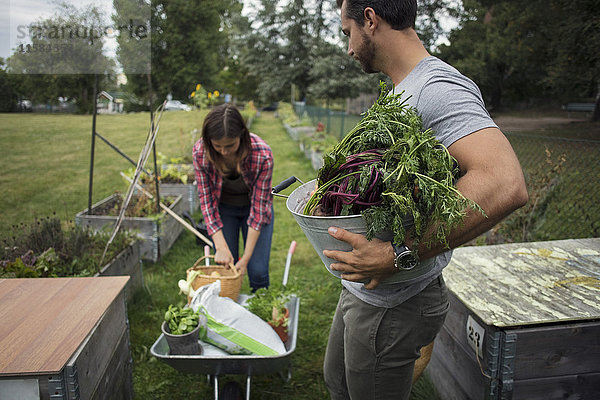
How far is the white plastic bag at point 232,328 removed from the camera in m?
2.32

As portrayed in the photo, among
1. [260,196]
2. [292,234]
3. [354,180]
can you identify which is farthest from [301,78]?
[354,180]

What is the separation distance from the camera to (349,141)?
4.44 feet

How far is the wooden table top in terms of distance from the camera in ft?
5.15

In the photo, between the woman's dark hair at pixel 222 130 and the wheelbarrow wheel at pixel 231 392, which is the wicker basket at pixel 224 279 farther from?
the woman's dark hair at pixel 222 130

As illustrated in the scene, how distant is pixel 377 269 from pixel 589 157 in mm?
4071

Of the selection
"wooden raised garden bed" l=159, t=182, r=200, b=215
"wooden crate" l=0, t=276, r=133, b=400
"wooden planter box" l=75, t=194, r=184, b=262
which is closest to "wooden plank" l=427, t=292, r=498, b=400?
"wooden crate" l=0, t=276, r=133, b=400

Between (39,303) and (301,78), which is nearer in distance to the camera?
(39,303)

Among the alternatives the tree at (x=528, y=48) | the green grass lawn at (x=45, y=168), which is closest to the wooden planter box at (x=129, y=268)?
the green grass lawn at (x=45, y=168)

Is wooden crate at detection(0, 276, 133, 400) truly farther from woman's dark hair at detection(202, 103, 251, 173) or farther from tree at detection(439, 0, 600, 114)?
tree at detection(439, 0, 600, 114)

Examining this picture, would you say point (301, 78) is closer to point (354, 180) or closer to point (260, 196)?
point (260, 196)

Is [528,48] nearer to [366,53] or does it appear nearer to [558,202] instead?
[558,202]

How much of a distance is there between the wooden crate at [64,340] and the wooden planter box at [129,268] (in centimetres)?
113

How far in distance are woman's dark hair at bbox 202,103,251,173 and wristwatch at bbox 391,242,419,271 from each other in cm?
179

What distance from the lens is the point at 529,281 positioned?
88.8 inches
